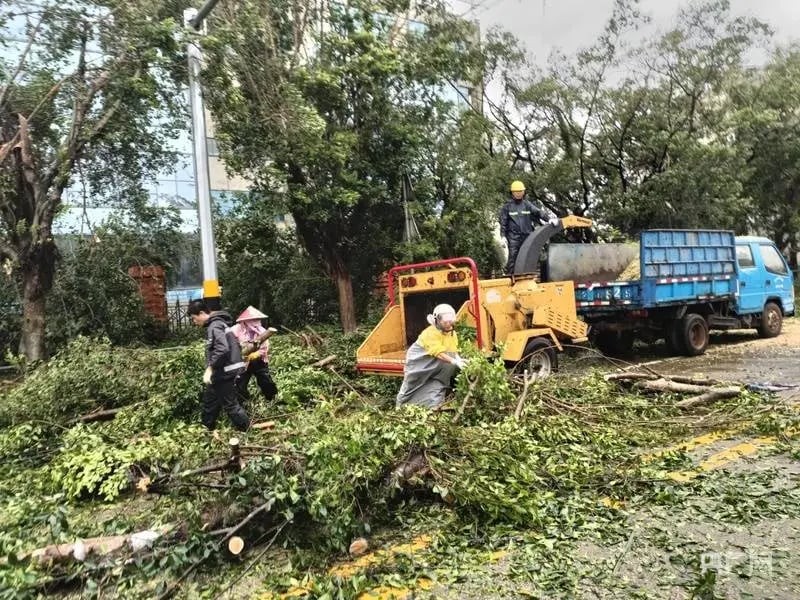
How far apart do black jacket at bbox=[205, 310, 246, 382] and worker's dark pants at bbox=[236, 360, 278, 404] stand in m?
0.92

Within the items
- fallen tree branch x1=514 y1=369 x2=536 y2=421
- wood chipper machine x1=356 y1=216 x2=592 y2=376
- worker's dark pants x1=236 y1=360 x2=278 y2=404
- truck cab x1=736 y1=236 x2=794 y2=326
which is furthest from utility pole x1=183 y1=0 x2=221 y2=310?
truck cab x1=736 y1=236 x2=794 y2=326

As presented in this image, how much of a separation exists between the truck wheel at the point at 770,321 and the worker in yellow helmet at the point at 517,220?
6685 millimetres

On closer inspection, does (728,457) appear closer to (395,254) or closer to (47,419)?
(47,419)

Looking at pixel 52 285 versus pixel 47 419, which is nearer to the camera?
pixel 47 419

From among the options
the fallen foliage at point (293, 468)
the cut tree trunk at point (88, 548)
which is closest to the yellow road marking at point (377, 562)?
the fallen foliage at point (293, 468)

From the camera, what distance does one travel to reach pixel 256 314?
23.6 feet

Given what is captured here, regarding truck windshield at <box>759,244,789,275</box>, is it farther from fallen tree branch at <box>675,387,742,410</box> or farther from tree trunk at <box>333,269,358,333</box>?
tree trunk at <box>333,269,358,333</box>

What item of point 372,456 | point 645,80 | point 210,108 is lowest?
point 372,456

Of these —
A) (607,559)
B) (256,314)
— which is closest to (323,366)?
(256,314)

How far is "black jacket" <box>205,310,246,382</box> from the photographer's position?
599 centimetres

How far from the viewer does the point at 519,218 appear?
9.22 metres

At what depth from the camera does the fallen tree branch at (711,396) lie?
651cm

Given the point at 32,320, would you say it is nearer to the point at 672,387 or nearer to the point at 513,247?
the point at 513,247

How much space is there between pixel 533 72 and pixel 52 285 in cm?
1305
